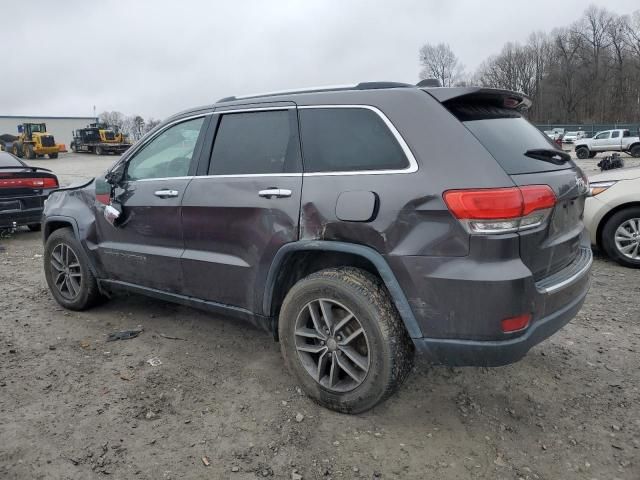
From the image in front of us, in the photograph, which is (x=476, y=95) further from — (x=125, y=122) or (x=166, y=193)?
(x=125, y=122)

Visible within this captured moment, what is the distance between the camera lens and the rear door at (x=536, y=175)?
2.60 m

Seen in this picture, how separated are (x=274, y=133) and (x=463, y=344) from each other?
1728 millimetres

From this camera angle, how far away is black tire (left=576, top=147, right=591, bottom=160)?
102 ft

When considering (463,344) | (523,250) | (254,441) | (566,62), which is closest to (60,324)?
(254,441)

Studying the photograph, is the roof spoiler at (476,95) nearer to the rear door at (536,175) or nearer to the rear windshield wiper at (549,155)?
the rear door at (536,175)

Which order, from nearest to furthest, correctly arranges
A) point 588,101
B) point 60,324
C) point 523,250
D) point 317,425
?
point 523,250 < point 317,425 < point 60,324 < point 588,101

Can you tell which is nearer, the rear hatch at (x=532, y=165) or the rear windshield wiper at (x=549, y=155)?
the rear hatch at (x=532, y=165)

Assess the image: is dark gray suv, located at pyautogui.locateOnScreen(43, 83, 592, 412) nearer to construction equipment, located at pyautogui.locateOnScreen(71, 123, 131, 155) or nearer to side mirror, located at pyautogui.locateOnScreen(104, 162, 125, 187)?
side mirror, located at pyautogui.locateOnScreen(104, 162, 125, 187)

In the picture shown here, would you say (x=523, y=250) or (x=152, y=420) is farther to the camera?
(x=152, y=420)

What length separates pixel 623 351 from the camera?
3.80 meters

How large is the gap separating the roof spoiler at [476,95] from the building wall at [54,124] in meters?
75.7

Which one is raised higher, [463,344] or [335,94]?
[335,94]

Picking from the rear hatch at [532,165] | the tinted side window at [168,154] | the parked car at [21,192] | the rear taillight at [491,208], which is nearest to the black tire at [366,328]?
the rear taillight at [491,208]

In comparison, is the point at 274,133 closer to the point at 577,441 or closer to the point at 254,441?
the point at 254,441
